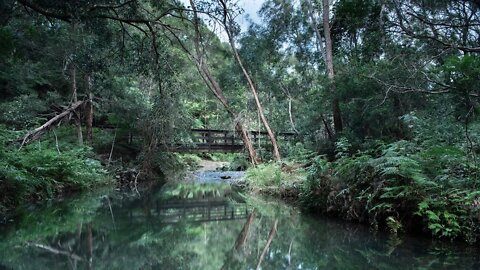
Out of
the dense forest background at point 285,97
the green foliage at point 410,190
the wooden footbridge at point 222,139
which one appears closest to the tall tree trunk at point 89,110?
the dense forest background at point 285,97

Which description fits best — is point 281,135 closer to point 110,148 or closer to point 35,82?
point 110,148

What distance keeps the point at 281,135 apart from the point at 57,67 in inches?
401

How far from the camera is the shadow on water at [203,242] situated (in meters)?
4.63

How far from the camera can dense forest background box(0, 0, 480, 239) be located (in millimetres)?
5922

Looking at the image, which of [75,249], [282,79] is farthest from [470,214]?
[282,79]

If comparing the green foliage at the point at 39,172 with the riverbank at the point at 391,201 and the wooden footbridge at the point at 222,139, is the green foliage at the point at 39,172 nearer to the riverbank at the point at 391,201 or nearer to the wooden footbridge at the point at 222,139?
the riverbank at the point at 391,201

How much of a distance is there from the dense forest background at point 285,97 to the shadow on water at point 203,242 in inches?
24.1

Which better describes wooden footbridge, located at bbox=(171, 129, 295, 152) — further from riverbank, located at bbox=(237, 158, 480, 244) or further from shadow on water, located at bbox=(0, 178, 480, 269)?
riverbank, located at bbox=(237, 158, 480, 244)

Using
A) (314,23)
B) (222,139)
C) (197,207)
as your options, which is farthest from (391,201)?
(222,139)

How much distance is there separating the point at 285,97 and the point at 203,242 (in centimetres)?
1661

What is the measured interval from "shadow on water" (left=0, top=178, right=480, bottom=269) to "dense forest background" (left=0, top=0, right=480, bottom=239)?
0.61 m

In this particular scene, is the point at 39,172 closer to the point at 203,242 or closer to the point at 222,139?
the point at 203,242

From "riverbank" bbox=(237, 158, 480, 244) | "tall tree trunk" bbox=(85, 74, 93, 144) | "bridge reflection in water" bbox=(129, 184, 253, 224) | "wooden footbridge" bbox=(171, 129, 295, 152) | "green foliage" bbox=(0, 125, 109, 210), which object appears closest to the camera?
"riverbank" bbox=(237, 158, 480, 244)

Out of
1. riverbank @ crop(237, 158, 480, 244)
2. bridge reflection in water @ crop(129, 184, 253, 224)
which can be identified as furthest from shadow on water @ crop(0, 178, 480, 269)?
riverbank @ crop(237, 158, 480, 244)
